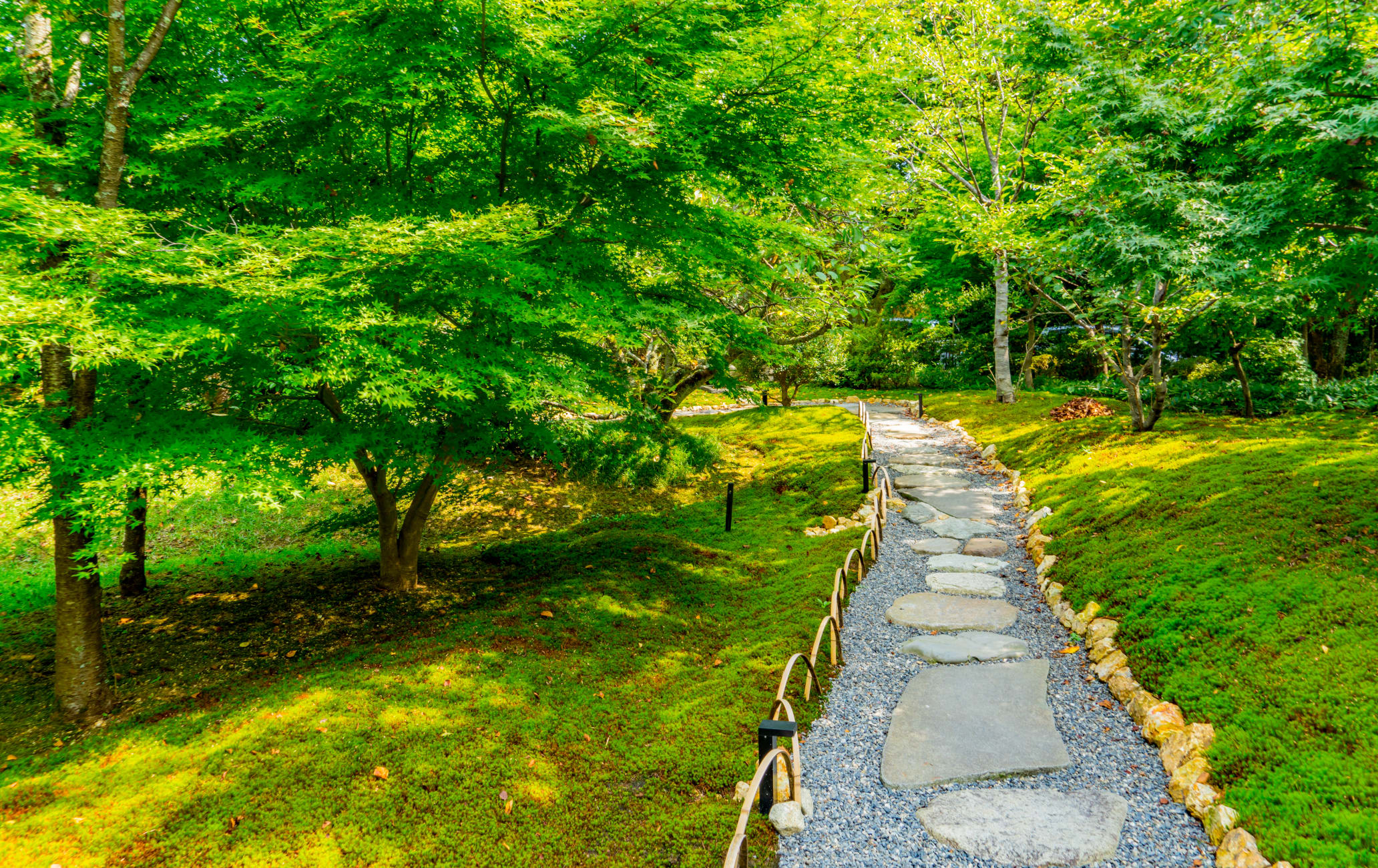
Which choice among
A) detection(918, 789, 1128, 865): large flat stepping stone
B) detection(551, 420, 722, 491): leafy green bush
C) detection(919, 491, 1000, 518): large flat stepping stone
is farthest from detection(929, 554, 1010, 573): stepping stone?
detection(918, 789, 1128, 865): large flat stepping stone

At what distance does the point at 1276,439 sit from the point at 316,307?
490 inches

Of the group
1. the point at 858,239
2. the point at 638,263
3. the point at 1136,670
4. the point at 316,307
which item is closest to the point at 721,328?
the point at 638,263

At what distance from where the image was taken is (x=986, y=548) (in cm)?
951

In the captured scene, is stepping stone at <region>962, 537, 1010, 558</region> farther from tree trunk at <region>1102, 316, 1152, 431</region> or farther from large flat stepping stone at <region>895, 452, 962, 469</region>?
large flat stepping stone at <region>895, 452, 962, 469</region>

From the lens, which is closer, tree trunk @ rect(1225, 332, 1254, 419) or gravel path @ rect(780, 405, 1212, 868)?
gravel path @ rect(780, 405, 1212, 868)

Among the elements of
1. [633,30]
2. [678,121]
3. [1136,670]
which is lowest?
[1136,670]

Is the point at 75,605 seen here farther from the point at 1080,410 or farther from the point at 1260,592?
the point at 1080,410

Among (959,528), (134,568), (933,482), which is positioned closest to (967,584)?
(959,528)

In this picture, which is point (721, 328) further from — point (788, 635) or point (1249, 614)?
point (1249, 614)

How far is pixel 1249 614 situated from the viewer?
5.45 metres

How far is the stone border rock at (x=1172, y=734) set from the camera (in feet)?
12.2

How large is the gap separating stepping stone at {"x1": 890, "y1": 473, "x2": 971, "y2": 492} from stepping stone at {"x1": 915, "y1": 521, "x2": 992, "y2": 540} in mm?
1737

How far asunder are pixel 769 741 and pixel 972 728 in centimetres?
213

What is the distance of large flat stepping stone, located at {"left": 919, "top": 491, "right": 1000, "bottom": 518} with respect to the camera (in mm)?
11086
